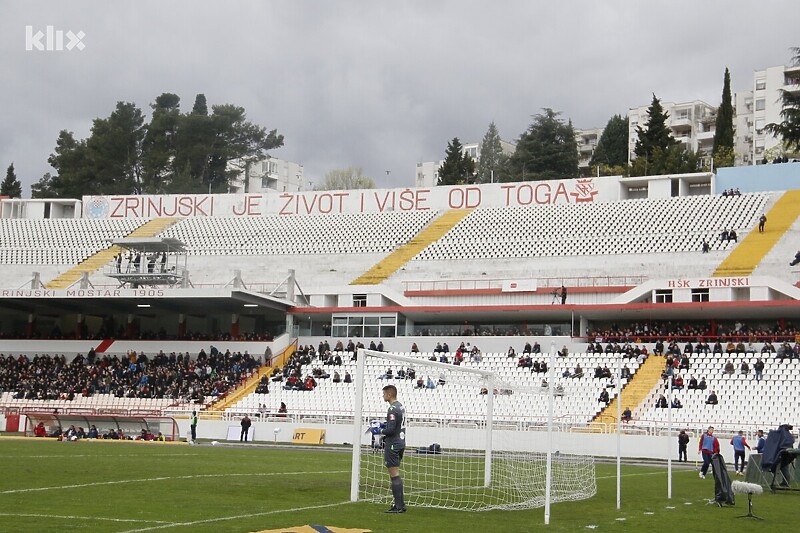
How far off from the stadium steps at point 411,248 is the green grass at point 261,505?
140 feet

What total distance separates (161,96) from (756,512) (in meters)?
109

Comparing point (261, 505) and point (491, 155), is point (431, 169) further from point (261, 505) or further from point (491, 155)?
point (261, 505)

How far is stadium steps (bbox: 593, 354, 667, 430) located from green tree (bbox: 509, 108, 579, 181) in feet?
179

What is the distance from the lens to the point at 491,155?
132125mm

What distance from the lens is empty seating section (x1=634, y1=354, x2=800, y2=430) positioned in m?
43.6

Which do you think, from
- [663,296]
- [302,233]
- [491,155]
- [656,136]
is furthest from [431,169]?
[663,296]

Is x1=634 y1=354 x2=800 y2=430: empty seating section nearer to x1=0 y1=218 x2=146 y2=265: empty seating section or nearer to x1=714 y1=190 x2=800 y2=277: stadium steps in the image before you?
x1=714 y1=190 x2=800 y2=277: stadium steps

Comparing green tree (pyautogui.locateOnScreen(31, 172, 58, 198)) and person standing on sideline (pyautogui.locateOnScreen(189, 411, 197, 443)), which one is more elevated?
green tree (pyautogui.locateOnScreen(31, 172, 58, 198))

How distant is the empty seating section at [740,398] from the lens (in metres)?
43.6

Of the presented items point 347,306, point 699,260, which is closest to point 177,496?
point 347,306

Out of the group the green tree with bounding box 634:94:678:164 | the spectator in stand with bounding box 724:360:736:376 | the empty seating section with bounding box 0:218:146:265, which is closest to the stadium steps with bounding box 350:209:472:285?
the empty seating section with bounding box 0:218:146:265

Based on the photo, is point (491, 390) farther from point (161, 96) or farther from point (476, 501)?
point (161, 96)

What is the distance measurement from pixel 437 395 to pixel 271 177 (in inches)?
3762

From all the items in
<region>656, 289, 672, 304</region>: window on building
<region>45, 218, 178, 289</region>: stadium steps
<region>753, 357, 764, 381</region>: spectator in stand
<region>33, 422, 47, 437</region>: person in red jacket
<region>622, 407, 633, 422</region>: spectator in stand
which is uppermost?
<region>45, 218, 178, 289</region>: stadium steps
